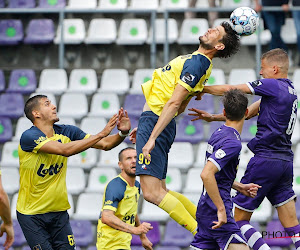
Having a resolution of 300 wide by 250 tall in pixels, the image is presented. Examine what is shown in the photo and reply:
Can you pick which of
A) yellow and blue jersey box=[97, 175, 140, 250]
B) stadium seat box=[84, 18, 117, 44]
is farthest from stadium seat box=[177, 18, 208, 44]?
yellow and blue jersey box=[97, 175, 140, 250]

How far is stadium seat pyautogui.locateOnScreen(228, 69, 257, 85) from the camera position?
1242 centimetres

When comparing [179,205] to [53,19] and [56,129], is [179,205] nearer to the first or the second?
[56,129]

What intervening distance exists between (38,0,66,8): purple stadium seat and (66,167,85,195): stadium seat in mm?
3361

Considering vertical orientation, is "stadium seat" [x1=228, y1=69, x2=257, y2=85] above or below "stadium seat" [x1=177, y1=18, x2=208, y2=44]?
below

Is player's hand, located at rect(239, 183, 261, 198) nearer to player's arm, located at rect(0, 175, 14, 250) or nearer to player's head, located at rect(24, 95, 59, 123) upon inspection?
player's head, located at rect(24, 95, 59, 123)

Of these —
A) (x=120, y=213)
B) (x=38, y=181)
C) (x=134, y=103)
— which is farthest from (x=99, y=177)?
(x=38, y=181)

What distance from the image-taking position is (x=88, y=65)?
44.3 feet

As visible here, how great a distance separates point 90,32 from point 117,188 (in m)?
5.30

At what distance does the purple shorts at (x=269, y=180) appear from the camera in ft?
25.4

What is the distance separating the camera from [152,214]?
35.8 ft

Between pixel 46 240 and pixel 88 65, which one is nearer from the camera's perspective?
pixel 46 240

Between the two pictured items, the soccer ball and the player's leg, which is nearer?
the soccer ball

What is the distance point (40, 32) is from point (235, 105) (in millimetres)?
7014

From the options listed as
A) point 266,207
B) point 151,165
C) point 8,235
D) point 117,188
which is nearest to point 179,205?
point 151,165
